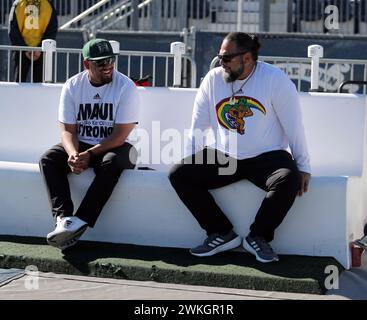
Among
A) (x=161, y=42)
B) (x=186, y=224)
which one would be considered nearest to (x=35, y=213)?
(x=186, y=224)

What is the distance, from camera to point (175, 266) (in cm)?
587

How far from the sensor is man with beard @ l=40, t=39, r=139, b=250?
20.5 ft

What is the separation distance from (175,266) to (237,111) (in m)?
1.25

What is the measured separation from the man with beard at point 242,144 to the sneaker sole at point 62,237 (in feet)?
2.50

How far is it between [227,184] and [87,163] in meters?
1.07

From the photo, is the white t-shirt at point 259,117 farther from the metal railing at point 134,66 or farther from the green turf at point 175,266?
the metal railing at point 134,66

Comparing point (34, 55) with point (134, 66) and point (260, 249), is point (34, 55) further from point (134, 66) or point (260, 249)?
point (260, 249)

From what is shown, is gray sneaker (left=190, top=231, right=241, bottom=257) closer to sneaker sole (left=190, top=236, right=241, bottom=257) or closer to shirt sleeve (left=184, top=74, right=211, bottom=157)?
sneaker sole (left=190, top=236, right=241, bottom=257)

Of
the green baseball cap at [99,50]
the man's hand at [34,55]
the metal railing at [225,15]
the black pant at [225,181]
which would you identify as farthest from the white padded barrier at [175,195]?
the metal railing at [225,15]

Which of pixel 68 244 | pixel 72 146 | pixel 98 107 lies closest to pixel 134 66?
pixel 98 107

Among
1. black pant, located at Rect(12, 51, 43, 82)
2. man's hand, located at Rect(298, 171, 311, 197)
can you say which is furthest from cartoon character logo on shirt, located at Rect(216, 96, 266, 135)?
black pant, located at Rect(12, 51, 43, 82)

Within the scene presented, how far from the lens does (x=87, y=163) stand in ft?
21.2

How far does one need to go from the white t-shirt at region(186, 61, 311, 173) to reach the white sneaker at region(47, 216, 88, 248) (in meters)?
0.98
